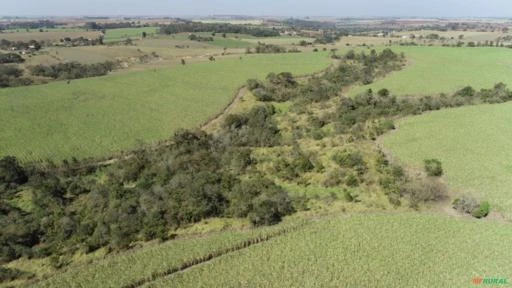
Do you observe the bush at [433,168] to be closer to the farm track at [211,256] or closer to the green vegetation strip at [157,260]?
the farm track at [211,256]

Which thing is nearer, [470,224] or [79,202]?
[470,224]

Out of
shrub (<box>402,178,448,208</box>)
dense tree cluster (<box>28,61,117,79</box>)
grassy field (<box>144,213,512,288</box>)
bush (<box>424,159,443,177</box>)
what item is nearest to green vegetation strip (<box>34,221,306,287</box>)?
grassy field (<box>144,213,512,288</box>)

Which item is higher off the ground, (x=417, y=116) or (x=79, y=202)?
(x=417, y=116)

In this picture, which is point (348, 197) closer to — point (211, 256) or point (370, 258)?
point (370, 258)

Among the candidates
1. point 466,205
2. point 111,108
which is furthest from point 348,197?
point 111,108

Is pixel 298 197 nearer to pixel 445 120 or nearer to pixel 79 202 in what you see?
pixel 79 202

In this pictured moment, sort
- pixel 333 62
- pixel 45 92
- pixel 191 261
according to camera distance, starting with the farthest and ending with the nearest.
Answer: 1. pixel 333 62
2. pixel 45 92
3. pixel 191 261

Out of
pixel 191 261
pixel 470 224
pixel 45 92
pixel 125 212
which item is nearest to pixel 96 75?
pixel 45 92
